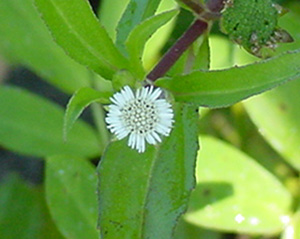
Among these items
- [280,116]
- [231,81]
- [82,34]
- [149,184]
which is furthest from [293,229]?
[82,34]

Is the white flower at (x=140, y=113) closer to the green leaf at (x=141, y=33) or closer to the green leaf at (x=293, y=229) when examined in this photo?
the green leaf at (x=141, y=33)

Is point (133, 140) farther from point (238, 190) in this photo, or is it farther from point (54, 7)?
point (238, 190)

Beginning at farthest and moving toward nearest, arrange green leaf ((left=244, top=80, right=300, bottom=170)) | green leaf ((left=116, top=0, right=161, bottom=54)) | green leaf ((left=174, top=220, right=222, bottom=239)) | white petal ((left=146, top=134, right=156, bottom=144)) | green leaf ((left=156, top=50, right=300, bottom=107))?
green leaf ((left=174, top=220, right=222, bottom=239))
green leaf ((left=244, top=80, right=300, bottom=170))
green leaf ((left=116, top=0, right=161, bottom=54))
white petal ((left=146, top=134, right=156, bottom=144))
green leaf ((left=156, top=50, right=300, bottom=107))

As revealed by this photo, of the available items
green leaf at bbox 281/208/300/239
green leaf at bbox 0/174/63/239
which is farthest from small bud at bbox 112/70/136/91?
green leaf at bbox 0/174/63/239

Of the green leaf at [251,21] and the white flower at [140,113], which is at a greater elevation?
the green leaf at [251,21]

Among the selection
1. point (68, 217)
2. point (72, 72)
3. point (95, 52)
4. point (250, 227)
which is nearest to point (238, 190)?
point (250, 227)

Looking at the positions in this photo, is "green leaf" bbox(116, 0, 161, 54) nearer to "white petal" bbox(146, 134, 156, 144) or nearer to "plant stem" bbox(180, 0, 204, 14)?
"plant stem" bbox(180, 0, 204, 14)

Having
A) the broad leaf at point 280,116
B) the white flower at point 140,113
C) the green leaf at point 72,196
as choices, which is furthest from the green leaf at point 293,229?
the white flower at point 140,113
